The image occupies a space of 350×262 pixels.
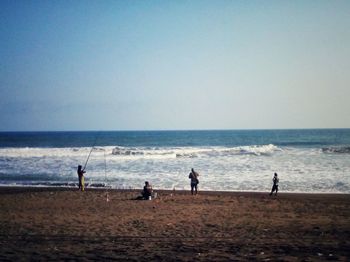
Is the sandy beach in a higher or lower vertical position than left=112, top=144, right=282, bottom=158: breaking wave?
lower

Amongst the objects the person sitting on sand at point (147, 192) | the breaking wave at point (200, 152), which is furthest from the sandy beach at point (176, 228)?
the breaking wave at point (200, 152)

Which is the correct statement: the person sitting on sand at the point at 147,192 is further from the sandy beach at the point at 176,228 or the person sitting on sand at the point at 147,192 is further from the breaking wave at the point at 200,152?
the breaking wave at the point at 200,152

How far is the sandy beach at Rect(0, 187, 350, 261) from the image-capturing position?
689cm

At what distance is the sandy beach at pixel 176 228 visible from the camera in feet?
22.6

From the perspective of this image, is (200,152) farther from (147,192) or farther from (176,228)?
(176,228)

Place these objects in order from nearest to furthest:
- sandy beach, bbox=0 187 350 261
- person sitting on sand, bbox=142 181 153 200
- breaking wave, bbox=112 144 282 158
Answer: sandy beach, bbox=0 187 350 261, person sitting on sand, bbox=142 181 153 200, breaking wave, bbox=112 144 282 158

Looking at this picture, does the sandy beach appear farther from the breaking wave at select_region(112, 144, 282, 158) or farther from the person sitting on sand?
the breaking wave at select_region(112, 144, 282, 158)

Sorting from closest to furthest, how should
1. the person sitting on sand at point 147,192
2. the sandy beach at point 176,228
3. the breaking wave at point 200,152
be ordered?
the sandy beach at point 176,228 < the person sitting on sand at point 147,192 < the breaking wave at point 200,152

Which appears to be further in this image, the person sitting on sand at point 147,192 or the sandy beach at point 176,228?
the person sitting on sand at point 147,192

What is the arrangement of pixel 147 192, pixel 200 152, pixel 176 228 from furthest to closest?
pixel 200 152 < pixel 147 192 < pixel 176 228

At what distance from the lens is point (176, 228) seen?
9141 millimetres

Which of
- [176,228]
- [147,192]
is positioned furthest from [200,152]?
[176,228]

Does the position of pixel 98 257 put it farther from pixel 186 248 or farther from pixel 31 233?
pixel 31 233

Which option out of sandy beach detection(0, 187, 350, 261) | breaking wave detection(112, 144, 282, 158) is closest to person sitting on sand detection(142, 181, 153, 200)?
sandy beach detection(0, 187, 350, 261)
